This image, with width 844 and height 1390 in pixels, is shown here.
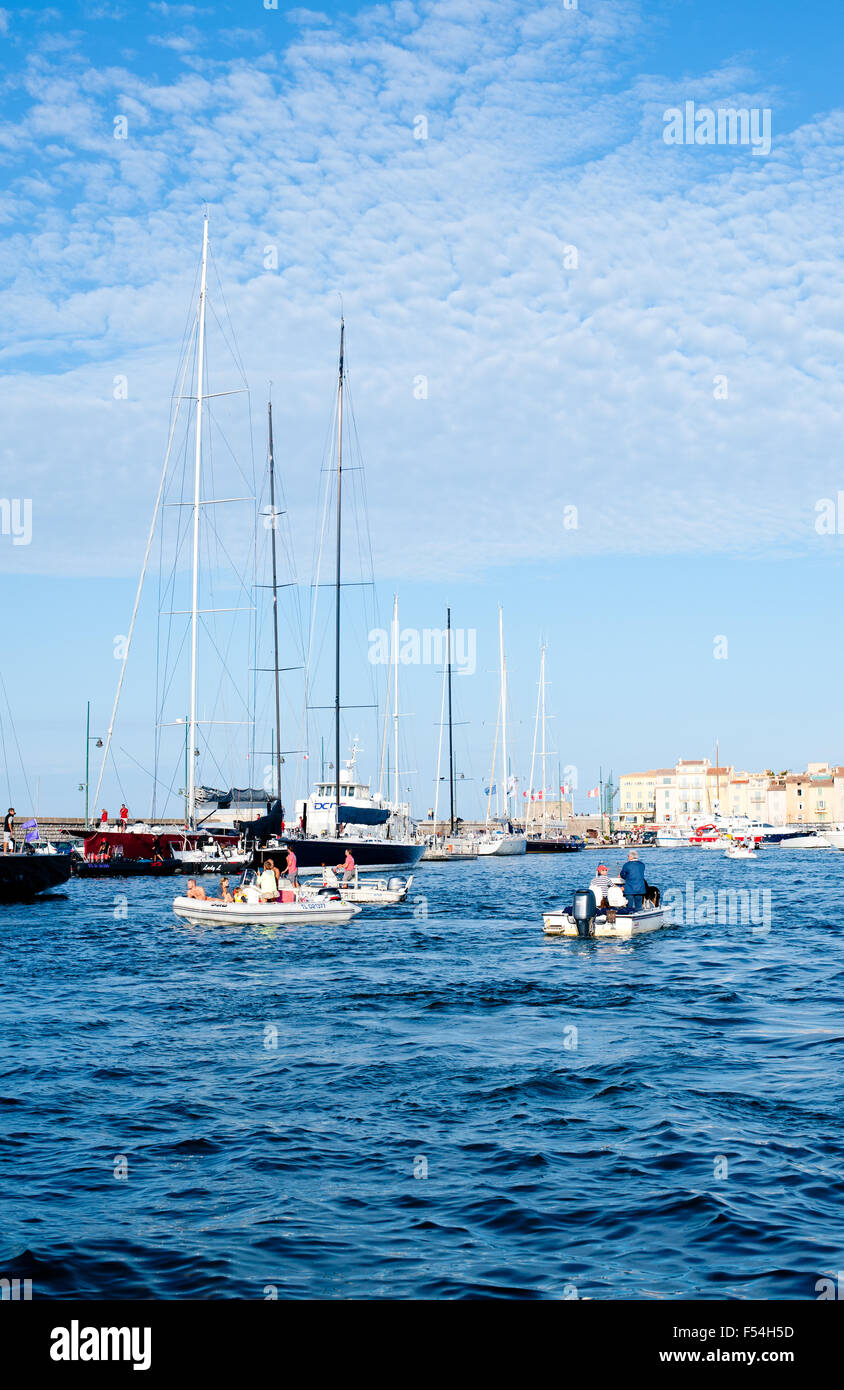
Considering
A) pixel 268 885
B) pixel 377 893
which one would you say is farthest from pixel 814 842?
pixel 268 885

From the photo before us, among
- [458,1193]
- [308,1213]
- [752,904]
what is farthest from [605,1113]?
[752,904]

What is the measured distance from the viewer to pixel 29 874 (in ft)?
155

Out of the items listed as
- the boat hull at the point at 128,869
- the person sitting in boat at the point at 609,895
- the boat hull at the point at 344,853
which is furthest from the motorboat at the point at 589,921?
the boat hull at the point at 128,869

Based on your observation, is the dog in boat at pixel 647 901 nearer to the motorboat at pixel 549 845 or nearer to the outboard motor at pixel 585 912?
the outboard motor at pixel 585 912

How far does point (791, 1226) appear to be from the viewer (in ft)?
32.3

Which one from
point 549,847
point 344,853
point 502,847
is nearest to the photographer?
point 344,853

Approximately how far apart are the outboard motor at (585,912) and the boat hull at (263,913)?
7773 mm

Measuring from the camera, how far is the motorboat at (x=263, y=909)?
1372 inches

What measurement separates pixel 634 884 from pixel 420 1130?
68.6 ft

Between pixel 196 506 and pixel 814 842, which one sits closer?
pixel 196 506

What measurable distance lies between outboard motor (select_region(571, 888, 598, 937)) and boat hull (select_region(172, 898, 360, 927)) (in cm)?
777

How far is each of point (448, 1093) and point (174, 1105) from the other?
3.40m

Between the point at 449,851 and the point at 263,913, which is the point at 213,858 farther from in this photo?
the point at 449,851

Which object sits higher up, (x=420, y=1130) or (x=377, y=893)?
(x=420, y=1130)
